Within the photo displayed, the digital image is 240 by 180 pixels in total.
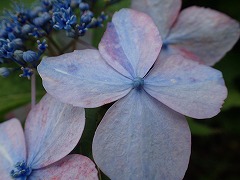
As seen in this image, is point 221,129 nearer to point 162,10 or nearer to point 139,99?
point 162,10

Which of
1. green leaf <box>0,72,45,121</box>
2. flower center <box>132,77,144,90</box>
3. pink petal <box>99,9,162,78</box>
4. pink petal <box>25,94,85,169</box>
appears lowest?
green leaf <box>0,72,45,121</box>

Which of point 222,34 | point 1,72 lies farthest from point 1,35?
point 222,34

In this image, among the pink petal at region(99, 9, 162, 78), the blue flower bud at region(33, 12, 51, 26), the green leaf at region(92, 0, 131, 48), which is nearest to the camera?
the pink petal at region(99, 9, 162, 78)

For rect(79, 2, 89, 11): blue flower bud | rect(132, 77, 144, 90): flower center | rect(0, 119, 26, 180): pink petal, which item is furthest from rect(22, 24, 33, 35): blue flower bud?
rect(132, 77, 144, 90): flower center

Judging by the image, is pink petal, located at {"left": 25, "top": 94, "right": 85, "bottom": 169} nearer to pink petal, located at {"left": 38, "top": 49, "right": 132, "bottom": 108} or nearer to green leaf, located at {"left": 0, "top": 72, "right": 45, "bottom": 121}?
pink petal, located at {"left": 38, "top": 49, "right": 132, "bottom": 108}

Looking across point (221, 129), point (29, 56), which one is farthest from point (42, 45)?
point (221, 129)

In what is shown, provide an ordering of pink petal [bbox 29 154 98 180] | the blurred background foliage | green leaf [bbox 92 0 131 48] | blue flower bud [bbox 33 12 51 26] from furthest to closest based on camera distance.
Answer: the blurred background foliage → green leaf [bbox 92 0 131 48] → blue flower bud [bbox 33 12 51 26] → pink petal [bbox 29 154 98 180]

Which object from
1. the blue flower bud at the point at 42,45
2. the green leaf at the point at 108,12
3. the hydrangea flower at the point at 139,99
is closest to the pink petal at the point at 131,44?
the hydrangea flower at the point at 139,99
